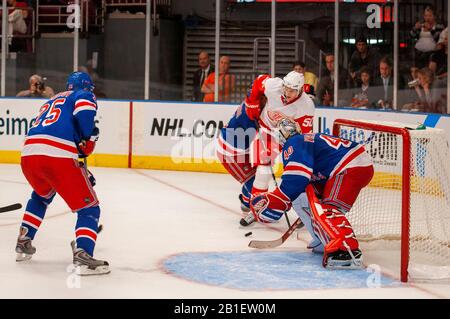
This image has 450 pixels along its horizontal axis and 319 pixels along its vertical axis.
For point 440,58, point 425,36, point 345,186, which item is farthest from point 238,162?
point 425,36

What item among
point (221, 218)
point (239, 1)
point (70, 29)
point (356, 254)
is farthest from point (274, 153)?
point (70, 29)

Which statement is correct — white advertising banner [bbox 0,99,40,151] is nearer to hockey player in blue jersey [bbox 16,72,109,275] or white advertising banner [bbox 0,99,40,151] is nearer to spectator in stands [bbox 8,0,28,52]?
spectator in stands [bbox 8,0,28,52]

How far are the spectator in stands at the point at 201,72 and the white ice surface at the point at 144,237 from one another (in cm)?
89

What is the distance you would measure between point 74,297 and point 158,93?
19.4ft

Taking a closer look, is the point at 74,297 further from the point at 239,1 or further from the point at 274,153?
the point at 239,1

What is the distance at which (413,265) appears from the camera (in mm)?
5680

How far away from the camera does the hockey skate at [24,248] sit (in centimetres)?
588

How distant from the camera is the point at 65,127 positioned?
18.4 ft

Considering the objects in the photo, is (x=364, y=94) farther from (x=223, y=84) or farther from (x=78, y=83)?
(x=78, y=83)

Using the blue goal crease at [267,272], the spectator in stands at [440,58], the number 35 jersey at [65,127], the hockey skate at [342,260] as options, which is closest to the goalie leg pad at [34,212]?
the number 35 jersey at [65,127]

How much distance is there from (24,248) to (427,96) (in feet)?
15.6

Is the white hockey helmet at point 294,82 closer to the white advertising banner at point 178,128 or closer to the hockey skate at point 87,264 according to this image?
the hockey skate at point 87,264

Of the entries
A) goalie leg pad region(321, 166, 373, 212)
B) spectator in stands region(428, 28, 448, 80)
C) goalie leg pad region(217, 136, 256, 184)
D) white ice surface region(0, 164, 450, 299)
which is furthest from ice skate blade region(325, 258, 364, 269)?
spectator in stands region(428, 28, 448, 80)

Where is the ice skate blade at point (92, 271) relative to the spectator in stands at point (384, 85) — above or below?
A: below
